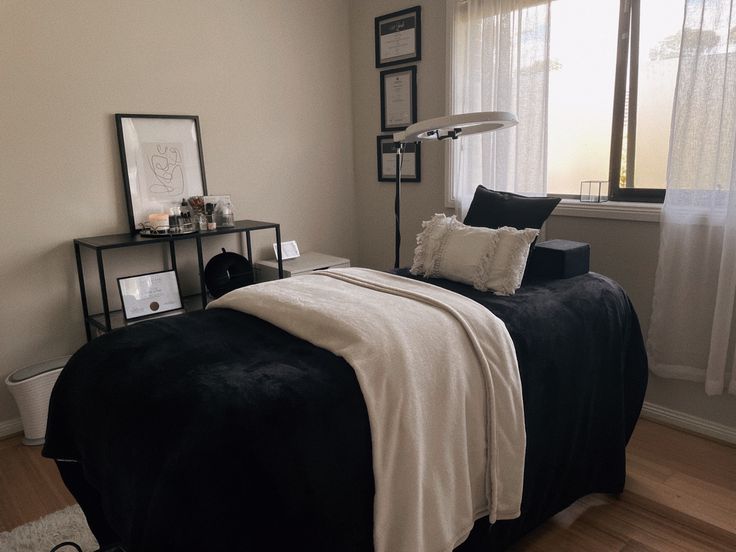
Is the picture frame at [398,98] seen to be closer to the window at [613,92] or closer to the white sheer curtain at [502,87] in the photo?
the white sheer curtain at [502,87]

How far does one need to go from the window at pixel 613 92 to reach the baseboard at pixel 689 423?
1.00m

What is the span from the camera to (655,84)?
2531 mm

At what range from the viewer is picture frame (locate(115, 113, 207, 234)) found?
2.91 meters

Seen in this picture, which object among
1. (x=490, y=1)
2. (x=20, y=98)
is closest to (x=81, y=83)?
(x=20, y=98)

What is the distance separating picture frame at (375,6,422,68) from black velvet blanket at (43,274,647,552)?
1978mm

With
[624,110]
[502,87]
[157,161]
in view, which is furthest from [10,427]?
[624,110]

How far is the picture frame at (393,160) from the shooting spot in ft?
11.5

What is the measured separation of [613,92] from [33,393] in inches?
121

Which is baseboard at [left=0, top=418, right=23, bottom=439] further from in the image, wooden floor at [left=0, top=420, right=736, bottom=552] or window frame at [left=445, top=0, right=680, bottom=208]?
window frame at [left=445, top=0, right=680, bottom=208]

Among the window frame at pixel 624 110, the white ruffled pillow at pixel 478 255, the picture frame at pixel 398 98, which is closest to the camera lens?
the white ruffled pillow at pixel 478 255

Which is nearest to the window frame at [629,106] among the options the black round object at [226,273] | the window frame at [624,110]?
the window frame at [624,110]

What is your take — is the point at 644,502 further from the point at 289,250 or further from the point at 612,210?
the point at 289,250

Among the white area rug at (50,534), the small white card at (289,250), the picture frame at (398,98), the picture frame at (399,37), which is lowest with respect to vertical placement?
the white area rug at (50,534)

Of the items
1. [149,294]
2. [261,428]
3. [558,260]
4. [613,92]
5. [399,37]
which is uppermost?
[399,37]
